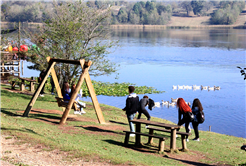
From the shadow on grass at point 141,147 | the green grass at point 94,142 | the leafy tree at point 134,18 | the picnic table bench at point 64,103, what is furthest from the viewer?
the leafy tree at point 134,18

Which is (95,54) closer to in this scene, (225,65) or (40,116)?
(40,116)

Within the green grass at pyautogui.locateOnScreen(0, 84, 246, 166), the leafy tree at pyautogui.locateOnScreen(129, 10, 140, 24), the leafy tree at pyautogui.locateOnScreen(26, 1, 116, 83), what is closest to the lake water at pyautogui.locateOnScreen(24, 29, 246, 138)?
the leafy tree at pyautogui.locateOnScreen(26, 1, 116, 83)

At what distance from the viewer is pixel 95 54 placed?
1950cm

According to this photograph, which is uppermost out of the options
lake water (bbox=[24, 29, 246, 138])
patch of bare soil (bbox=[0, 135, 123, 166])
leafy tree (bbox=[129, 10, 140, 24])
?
leafy tree (bbox=[129, 10, 140, 24])

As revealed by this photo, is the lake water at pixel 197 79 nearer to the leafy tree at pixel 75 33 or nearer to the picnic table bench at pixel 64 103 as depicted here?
the leafy tree at pixel 75 33

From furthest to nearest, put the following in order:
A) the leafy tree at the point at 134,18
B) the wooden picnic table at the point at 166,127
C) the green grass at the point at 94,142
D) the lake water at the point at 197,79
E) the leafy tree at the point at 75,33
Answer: the leafy tree at the point at 134,18, the lake water at the point at 197,79, the leafy tree at the point at 75,33, the wooden picnic table at the point at 166,127, the green grass at the point at 94,142

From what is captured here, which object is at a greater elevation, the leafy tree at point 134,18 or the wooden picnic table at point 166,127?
the leafy tree at point 134,18

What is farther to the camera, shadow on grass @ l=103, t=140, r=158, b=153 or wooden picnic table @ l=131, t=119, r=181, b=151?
shadow on grass @ l=103, t=140, r=158, b=153

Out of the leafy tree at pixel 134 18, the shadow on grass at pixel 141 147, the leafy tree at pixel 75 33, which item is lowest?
the shadow on grass at pixel 141 147

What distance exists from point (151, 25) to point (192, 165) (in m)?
191

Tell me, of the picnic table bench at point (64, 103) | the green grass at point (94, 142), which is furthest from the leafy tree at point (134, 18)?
the green grass at point (94, 142)

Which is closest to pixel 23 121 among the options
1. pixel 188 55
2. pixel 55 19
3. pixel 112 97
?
pixel 55 19

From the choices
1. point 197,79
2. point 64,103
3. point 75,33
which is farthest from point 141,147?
point 197,79

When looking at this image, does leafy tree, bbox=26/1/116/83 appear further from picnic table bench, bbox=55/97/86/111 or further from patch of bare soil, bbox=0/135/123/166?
patch of bare soil, bbox=0/135/123/166
